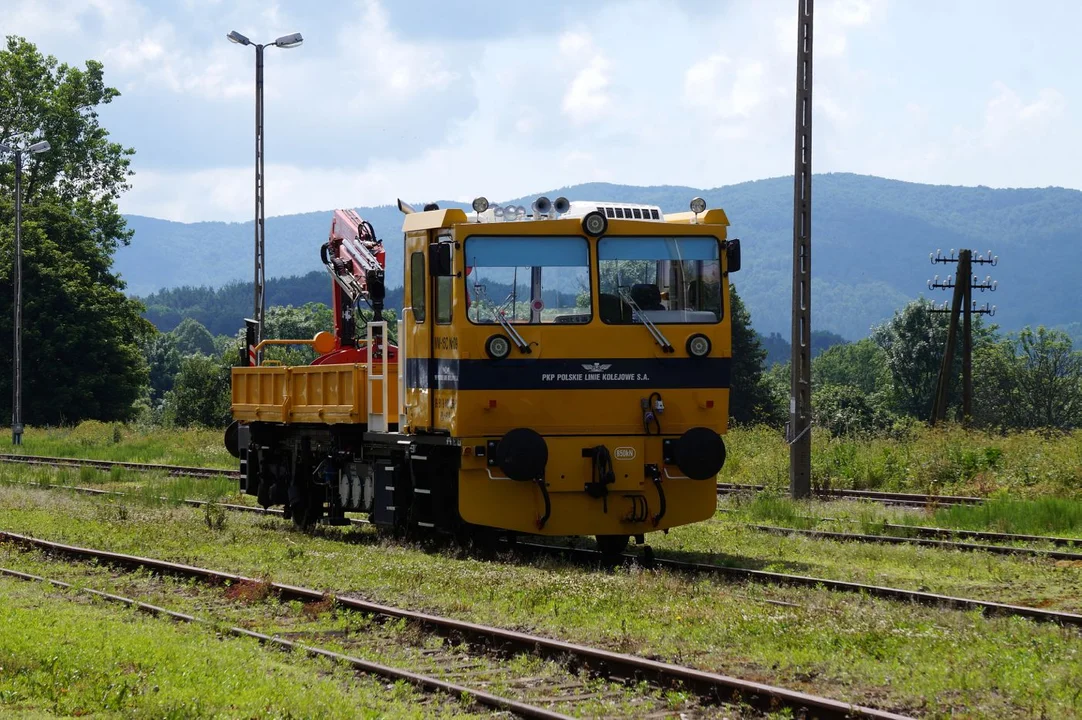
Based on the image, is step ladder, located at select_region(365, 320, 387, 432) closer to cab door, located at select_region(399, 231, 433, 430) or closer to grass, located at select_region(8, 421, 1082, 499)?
cab door, located at select_region(399, 231, 433, 430)

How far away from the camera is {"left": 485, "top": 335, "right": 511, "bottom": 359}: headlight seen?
1400cm

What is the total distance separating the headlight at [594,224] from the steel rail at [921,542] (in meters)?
5.13

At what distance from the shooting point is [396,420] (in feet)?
53.3

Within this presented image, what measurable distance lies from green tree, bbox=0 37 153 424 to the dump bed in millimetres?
44552

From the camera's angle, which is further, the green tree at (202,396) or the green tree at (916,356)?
the green tree at (916,356)

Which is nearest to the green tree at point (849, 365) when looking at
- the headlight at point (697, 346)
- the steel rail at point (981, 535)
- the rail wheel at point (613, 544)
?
the steel rail at point (981, 535)

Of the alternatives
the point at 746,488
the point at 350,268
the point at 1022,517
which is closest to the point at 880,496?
the point at 746,488

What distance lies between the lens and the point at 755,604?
36.4 feet

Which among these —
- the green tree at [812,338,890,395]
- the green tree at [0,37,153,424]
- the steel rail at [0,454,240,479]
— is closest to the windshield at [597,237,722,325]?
the steel rail at [0,454,240,479]

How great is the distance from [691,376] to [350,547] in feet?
15.1

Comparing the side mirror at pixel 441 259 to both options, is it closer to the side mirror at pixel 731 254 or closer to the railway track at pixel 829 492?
the side mirror at pixel 731 254

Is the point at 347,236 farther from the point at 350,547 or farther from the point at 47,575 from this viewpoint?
the point at 47,575

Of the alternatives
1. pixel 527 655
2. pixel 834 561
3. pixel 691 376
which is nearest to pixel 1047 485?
pixel 834 561

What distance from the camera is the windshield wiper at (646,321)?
563 inches
